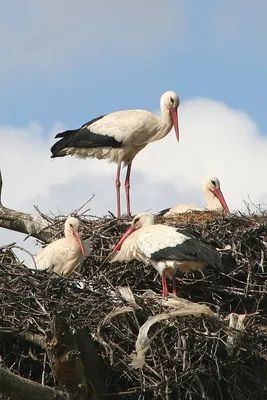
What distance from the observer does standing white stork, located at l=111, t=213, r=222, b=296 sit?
9.24m

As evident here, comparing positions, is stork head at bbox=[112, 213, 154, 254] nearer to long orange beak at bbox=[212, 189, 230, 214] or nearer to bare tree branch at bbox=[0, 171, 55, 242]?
bare tree branch at bbox=[0, 171, 55, 242]

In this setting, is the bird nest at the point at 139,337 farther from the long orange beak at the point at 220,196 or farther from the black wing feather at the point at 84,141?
the black wing feather at the point at 84,141

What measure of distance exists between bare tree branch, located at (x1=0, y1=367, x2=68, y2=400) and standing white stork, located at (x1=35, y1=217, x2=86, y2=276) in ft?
9.30

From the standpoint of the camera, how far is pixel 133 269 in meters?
10.0

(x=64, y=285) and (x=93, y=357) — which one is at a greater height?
(x=64, y=285)

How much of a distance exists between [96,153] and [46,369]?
5.05 m

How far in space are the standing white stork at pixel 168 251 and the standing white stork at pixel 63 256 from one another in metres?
0.37

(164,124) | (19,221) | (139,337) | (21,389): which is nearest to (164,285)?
(139,337)

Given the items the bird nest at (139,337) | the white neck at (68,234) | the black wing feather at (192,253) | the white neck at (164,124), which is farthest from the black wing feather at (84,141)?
the bird nest at (139,337)

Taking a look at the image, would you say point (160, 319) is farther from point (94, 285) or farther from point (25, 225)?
point (25, 225)

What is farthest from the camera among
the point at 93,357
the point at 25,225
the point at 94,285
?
the point at 25,225

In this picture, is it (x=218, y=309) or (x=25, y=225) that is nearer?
(x=218, y=309)

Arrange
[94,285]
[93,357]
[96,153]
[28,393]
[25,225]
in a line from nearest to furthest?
1. [28,393]
2. [93,357]
3. [94,285]
4. [25,225]
5. [96,153]

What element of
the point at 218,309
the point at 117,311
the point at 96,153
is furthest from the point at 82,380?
the point at 96,153
